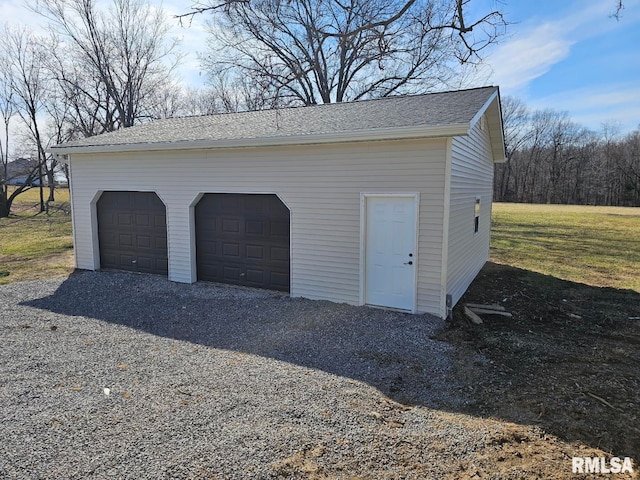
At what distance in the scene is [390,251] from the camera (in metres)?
6.85

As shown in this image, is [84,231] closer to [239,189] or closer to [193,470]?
[239,189]

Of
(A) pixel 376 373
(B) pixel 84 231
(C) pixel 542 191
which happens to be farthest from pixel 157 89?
(C) pixel 542 191

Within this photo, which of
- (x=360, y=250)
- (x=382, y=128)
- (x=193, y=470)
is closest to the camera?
(x=193, y=470)

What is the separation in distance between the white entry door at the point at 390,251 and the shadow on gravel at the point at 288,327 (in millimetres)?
351

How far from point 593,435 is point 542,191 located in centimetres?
5506

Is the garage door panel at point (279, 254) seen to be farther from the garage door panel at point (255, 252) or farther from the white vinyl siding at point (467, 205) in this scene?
the white vinyl siding at point (467, 205)

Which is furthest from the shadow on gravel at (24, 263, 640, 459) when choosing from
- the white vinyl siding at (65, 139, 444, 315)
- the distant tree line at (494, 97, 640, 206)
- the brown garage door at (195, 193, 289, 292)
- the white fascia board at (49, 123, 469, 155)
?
the distant tree line at (494, 97, 640, 206)

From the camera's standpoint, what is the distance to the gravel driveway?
3.09 meters

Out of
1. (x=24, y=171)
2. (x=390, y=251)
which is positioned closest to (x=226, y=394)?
(x=390, y=251)

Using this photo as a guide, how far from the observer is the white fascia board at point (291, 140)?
5.93 metres

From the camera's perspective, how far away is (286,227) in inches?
309

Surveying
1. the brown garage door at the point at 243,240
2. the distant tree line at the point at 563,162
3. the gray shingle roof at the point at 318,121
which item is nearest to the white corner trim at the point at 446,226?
the gray shingle roof at the point at 318,121

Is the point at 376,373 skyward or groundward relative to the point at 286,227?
groundward

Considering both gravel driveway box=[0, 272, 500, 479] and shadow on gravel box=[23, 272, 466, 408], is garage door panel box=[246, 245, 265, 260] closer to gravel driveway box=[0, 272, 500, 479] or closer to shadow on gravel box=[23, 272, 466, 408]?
shadow on gravel box=[23, 272, 466, 408]
